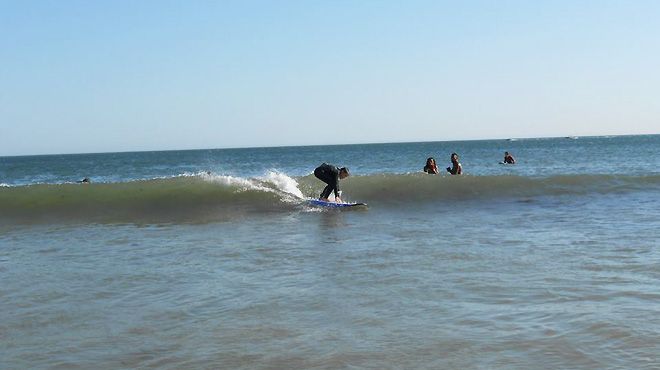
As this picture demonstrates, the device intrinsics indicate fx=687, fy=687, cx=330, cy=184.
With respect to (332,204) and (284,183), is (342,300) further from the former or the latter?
(284,183)

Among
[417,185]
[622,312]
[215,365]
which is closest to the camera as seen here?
[215,365]

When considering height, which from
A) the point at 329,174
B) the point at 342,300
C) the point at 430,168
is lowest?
the point at 342,300

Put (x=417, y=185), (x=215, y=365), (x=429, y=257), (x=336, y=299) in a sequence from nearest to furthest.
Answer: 1. (x=215, y=365)
2. (x=336, y=299)
3. (x=429, y=257)
4. (x=417, y=185)

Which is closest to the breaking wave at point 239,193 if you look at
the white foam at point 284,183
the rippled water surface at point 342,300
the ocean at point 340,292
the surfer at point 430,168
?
the white foam at point 284,183

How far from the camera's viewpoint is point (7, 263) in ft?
34.3

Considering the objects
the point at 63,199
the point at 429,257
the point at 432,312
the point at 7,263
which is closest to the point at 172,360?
the point at 432,312

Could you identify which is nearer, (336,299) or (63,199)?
(336,299)

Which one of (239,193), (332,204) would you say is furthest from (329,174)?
(239,193)

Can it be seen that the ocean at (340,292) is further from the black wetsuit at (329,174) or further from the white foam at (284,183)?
the white foam at (284,183)

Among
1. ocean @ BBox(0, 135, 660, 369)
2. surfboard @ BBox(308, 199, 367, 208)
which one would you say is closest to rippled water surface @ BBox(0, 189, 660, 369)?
ocean @ BBox(0, 135, 660, 369)

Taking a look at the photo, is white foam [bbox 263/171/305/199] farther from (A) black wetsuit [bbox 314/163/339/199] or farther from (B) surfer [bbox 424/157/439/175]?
(B) surfer [bbox 424/157/439/175]

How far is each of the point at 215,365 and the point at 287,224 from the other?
32.9ft

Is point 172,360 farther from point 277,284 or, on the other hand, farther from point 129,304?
point 277,284

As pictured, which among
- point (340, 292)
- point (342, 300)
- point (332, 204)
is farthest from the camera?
point (332, 204)
